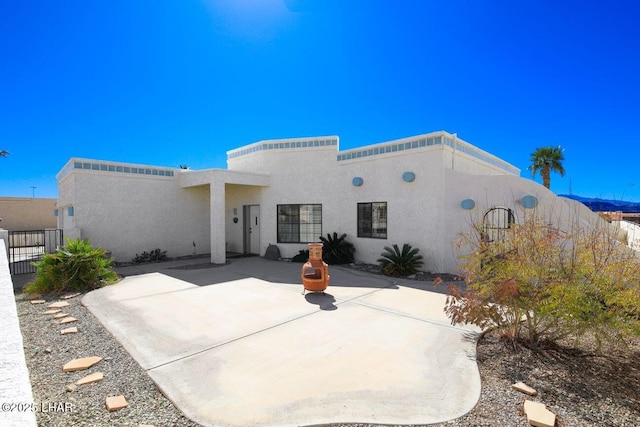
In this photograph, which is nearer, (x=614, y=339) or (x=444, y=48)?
(x=614, y=339)

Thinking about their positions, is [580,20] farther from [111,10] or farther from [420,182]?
[111,10]

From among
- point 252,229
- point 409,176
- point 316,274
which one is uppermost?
point 409,176

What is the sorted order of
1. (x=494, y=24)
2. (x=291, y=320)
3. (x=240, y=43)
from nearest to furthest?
(x=291, y=320) → (x=494, y=24) → (x=240, y=43)

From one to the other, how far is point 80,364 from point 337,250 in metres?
8.87

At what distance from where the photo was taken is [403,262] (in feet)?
31.8

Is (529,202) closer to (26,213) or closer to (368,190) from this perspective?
(368,190)

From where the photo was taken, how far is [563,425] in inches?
105

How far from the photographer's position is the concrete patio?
2.93 meters

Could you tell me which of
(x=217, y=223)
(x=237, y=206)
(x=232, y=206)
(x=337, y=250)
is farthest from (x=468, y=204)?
(x=232, y=206)

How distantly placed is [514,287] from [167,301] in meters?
6.76

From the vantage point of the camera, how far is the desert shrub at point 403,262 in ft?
31.6

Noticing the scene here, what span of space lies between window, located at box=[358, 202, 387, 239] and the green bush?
28.4 ft

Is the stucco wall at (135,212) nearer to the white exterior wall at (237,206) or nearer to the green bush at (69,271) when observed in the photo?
the white exterior wall at (237,206)

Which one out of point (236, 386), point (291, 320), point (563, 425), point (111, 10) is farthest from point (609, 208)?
point (111, 10)
